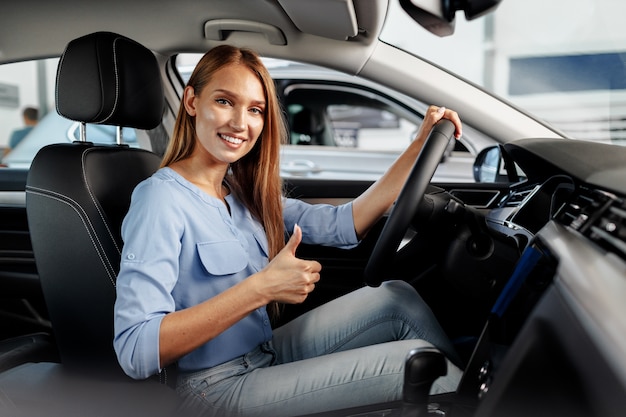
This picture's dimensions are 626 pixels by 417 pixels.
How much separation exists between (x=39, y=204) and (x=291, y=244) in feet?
2.07

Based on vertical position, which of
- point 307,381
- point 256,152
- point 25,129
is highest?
point 25,129

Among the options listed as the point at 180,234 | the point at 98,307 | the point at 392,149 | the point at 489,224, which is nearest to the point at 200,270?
the point at 180,234

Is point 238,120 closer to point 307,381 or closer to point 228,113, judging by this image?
point 228,113

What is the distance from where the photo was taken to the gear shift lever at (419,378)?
1.11 metres

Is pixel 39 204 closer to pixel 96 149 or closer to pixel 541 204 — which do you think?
pixel 96 149

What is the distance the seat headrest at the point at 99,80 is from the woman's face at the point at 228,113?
0.20 meters

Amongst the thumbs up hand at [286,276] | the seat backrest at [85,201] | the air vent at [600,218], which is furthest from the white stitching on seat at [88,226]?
the air vent at [600,218]

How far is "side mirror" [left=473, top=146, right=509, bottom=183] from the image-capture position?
2035 mm

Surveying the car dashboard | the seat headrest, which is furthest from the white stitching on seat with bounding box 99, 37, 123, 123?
the car dashboard

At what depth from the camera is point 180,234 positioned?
1225 millimetres

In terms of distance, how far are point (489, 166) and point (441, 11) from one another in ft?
3.61

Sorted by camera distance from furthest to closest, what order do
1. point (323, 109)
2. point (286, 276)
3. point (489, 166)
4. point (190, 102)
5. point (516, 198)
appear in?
1. point (323, 109)
2. point (489, 166)
3. point (516, 198)
4. point (190, 102)
5. point (286, 276)

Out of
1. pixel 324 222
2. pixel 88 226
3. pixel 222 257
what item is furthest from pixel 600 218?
pixel 88 226

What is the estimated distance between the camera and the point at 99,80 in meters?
1.43
